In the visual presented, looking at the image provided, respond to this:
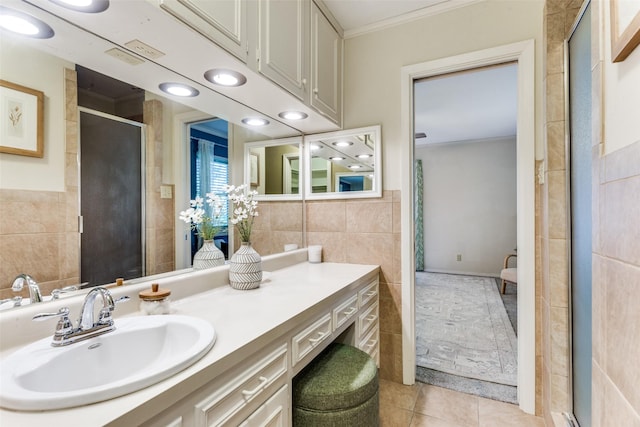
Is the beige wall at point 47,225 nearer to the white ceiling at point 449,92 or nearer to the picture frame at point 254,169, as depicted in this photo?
the picture frame at point 254,169

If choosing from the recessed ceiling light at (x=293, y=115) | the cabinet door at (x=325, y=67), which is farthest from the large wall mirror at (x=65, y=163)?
the cabinet door at (x=325, y=67)

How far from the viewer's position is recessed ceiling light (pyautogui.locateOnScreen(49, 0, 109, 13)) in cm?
88

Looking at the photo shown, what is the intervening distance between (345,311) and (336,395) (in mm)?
457

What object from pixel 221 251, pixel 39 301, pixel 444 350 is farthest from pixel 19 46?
pixel 444 350

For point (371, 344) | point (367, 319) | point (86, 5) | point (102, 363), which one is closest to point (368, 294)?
point (367, 319)

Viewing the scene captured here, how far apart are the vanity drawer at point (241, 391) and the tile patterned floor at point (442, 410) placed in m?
1.02

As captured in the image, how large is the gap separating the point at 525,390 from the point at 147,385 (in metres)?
2.03

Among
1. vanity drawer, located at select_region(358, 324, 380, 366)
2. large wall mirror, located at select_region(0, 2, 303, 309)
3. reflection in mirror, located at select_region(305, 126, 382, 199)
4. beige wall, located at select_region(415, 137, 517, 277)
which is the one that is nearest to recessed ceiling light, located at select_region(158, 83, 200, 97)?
large wall mirror, located at select_region(0, 2, 303, 309)

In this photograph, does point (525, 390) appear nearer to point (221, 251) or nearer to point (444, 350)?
point (444, 350)

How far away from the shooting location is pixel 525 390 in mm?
1771

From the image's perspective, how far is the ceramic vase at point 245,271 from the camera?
4.95 feet

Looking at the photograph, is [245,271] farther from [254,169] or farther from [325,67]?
[325,67]

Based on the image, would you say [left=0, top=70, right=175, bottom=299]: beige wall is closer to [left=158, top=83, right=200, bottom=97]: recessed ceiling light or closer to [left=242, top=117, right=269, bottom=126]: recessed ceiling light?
[left=158, top=83, right=200, bottom=97]: recessed ceiling light

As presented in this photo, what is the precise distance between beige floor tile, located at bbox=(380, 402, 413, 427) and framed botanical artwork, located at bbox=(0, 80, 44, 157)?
200 centimetres
